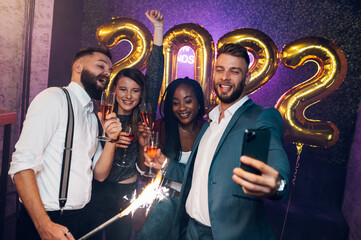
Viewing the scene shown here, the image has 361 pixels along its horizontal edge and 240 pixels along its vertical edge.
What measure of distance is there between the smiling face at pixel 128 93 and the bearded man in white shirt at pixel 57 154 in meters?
0.40

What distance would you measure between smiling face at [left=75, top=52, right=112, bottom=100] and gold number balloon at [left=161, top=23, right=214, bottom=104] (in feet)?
4.00

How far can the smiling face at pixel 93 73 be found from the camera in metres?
1.79

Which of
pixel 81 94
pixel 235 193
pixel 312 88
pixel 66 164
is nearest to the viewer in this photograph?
pixel 235 193

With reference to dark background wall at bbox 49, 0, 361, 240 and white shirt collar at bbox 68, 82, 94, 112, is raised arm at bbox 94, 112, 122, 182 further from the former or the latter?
dark background wall at bbox 49, 0, 361, 240

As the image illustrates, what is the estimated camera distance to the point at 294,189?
3.69 m

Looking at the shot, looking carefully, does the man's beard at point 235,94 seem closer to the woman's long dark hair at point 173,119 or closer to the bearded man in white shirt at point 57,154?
the bearded man in white shirt at point 57,154

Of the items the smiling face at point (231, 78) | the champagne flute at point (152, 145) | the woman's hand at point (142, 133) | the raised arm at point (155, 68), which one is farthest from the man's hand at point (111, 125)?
the raised arm at point (155, 68)

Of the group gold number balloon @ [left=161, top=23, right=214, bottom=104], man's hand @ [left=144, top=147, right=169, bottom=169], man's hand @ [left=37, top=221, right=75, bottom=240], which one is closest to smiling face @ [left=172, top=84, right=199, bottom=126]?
gold number balloon @ [left=161, top=23, right=214, bottom=104]

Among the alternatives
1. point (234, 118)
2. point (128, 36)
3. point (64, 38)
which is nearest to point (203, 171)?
point (234, 118)

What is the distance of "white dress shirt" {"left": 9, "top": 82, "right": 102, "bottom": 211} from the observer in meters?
1.35

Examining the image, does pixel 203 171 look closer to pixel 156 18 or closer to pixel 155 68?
pixel 155 68

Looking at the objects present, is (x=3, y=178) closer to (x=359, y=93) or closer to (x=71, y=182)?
(x=71, y=182)

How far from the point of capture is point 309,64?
371cm

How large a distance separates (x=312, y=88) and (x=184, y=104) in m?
1.45
